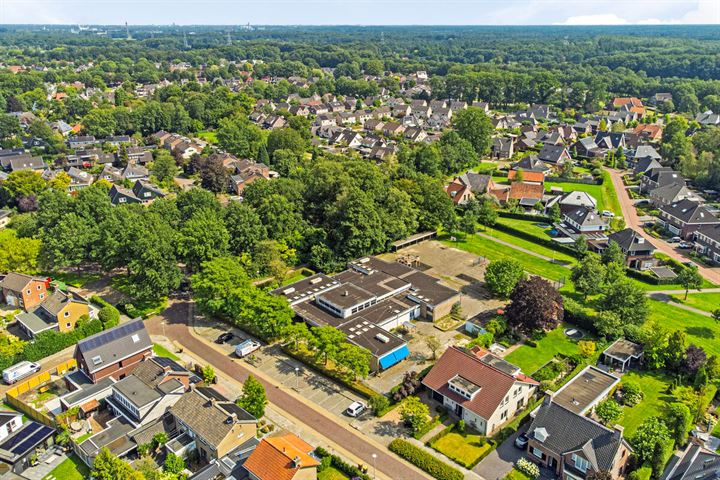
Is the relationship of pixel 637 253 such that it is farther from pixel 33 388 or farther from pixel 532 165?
pixel 33 388

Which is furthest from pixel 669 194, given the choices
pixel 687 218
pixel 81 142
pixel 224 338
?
pixel 81 142

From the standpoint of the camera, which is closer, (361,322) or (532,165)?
(361,322)

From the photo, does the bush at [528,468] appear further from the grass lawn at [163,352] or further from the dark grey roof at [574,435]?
the grass lawn at [163,352]

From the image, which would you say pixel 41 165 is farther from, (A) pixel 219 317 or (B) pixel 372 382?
(B) pixel 372 382

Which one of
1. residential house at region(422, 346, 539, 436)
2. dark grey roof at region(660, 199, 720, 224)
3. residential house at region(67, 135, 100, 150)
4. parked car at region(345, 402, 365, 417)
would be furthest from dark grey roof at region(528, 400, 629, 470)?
residential house at region(67, 135, 100, 150)

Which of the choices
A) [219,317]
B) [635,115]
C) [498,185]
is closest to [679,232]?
[498,185]

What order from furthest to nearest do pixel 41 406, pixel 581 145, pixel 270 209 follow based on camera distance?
1. pixel 581 145
2. pixel 270 209
3. pixel 41 406

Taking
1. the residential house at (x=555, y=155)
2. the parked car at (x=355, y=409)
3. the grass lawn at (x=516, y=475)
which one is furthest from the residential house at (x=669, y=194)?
the parked car at (x=355, y=409)
